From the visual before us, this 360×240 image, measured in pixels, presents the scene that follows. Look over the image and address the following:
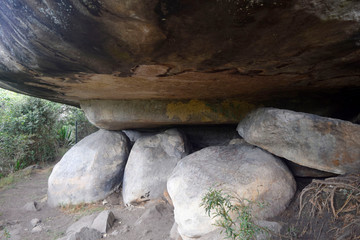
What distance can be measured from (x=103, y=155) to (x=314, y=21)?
13.6ft

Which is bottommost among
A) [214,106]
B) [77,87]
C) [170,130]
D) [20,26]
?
[170,130]

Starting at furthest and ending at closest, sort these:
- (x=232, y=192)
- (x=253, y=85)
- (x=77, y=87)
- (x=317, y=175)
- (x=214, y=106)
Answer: (x=214, y=106) → (x=77, y=87) → (x=253, y=85) → (x=317, y=175) → (x=232, y=192)

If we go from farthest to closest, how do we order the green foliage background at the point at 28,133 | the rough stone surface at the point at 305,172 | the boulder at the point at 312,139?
the green foliage background at the point at 28,133, the rough stone surface at the point at 305,172, the boulder at the point at 312,139

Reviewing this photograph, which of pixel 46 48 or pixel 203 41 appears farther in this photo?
pixel 46 48

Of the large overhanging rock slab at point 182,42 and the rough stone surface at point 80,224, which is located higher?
the large overhanging rock slab at point 182,42

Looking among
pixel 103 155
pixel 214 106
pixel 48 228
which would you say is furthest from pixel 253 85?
pixel 48 228

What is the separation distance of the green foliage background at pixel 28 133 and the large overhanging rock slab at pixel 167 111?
3.45 m

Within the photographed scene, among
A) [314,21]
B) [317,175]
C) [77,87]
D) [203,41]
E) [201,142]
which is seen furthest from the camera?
[201,142]

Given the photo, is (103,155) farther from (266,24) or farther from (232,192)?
(266,24)

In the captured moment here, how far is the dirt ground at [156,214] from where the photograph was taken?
197 centimetres

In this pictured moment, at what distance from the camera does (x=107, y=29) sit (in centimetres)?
156

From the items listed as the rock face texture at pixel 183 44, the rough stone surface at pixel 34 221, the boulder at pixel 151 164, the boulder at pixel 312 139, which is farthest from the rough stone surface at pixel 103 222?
the boulder at pixel 312 139

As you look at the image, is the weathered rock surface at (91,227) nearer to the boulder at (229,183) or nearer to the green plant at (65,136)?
the boulder at (229,183)

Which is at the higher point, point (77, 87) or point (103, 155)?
point (77, 87)
